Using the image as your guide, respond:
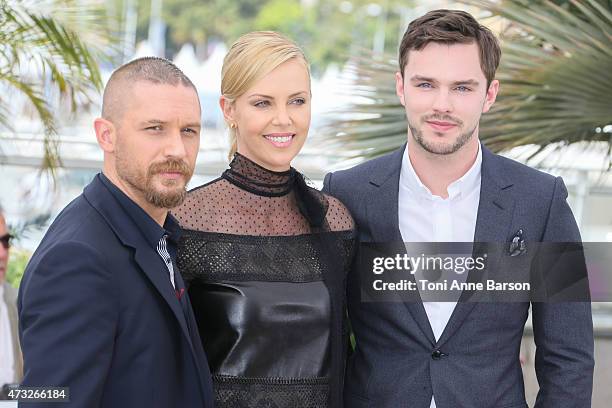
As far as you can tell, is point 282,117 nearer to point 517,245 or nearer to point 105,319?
point 517,245

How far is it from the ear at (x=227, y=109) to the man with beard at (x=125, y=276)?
49 cm

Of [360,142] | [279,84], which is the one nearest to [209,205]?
[279,84]

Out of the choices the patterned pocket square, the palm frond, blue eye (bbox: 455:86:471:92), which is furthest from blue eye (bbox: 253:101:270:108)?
the palm frond

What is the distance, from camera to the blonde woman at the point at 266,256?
7.87ft

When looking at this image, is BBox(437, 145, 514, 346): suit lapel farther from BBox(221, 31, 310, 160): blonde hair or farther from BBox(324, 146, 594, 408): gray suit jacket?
BBox(221, 31, 310, 160): blonde hair

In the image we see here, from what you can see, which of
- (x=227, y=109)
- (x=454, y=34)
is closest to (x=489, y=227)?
(x=454, y=34)

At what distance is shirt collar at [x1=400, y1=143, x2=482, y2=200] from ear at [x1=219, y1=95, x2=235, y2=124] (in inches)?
22.5

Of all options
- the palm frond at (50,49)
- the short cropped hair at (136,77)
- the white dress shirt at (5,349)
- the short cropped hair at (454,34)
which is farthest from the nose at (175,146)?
the white dress shirt at (5,349)

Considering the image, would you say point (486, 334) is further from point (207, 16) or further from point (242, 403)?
point (207, 16)

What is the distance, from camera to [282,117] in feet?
8.13

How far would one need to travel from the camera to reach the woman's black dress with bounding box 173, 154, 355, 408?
2393mm

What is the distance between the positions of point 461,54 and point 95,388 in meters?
1.48

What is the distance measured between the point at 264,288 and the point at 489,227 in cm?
70

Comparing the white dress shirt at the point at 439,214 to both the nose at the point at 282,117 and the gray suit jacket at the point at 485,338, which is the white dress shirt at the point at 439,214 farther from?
the nose at the point at 282,117
